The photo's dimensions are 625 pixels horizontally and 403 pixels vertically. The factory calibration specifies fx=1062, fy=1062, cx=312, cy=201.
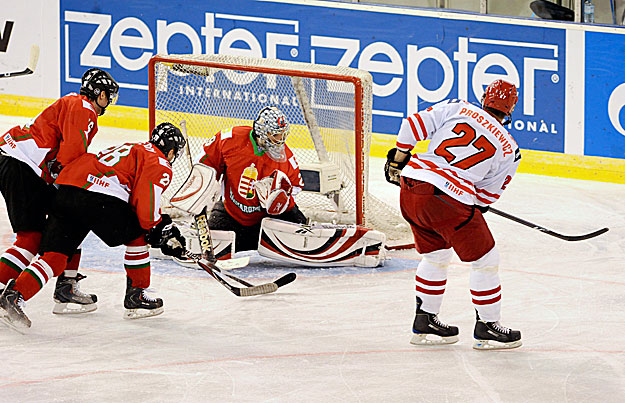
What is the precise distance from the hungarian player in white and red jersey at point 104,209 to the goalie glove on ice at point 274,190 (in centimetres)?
96

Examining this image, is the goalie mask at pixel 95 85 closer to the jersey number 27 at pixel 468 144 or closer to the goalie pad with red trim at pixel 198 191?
the goalie pad with red trim at pixel 198 191

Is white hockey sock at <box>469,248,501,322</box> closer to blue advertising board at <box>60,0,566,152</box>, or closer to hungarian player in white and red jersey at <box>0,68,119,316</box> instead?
hungarian player in white and red jersey at <box>0,68,119,316</box>

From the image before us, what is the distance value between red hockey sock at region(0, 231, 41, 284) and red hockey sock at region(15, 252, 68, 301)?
0.18 m

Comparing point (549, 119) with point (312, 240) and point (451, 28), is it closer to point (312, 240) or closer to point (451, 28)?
point (451, 28)

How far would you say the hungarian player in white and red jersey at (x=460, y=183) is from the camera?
3852 mm

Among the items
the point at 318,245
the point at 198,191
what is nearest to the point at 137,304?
the point at 198,191

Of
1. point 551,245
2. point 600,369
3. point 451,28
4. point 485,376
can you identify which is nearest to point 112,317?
point 485,376

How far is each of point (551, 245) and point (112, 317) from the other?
261 cm

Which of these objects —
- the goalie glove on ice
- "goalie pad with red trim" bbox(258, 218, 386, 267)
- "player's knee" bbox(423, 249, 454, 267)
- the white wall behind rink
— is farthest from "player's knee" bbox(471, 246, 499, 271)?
the white wall behind rink

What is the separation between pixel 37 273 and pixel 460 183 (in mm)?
1634

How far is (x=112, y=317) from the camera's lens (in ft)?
14.4

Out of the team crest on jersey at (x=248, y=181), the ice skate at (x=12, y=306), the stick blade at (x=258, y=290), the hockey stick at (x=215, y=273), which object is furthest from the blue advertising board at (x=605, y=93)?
the ice skate at (x=12, y=306)

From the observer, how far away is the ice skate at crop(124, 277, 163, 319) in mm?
4355

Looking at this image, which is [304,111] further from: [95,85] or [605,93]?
[605,93]
